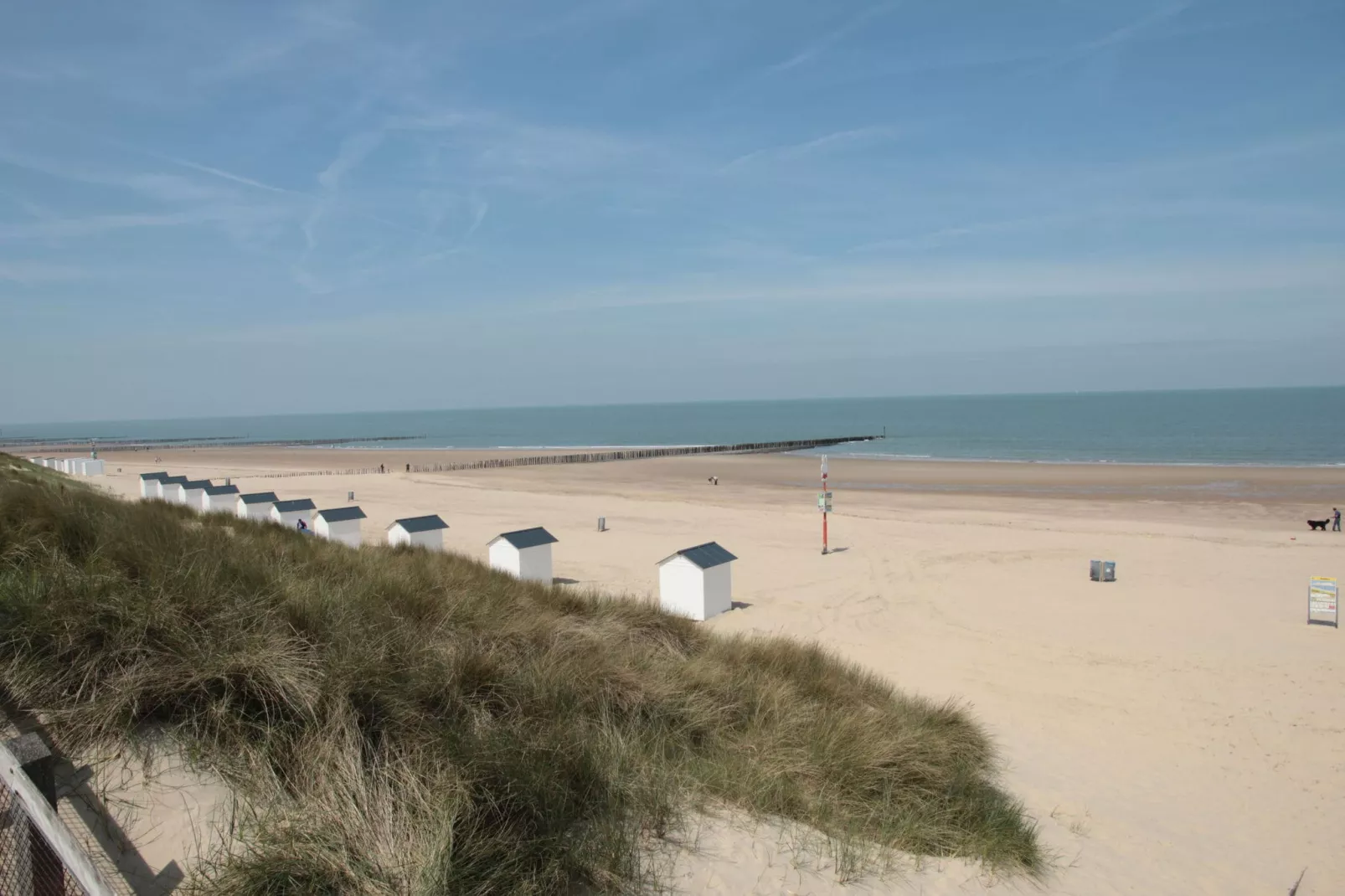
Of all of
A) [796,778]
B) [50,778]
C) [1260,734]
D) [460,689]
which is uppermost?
[50,778]

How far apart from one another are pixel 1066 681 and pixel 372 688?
9.32m

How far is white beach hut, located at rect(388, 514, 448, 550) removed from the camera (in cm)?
1549

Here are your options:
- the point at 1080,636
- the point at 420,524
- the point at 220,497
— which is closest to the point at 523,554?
the point at 420,524

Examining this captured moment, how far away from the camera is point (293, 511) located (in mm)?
20719

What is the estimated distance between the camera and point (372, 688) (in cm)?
471

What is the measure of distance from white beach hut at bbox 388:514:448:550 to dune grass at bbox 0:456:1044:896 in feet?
25.7

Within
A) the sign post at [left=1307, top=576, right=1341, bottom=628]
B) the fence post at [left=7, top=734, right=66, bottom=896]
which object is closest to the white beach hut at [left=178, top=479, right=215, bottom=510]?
the fence post at [left=7, top=734, right=66, bottom=896]

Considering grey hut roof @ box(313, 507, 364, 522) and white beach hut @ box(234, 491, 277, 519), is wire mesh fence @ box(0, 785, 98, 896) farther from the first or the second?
white beach hut @ box(234, 491, 277, 519)

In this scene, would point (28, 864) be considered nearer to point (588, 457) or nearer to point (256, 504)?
point (256, 504)

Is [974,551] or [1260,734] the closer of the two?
[1260,734]

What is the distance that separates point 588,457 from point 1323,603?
58.2 m

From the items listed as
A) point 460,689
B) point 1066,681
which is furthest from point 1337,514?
point 460,689

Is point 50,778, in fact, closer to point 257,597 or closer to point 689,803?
point 257,597

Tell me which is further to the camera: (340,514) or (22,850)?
(340,514)
